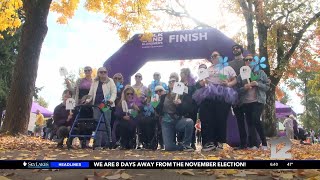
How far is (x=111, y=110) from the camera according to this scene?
6512mm

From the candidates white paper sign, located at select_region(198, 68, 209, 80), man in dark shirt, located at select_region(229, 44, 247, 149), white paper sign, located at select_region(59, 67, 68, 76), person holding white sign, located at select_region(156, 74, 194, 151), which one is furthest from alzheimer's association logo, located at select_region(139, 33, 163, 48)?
white paper sign, located at select_region(59, 67, 68, 76)

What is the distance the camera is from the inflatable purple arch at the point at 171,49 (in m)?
7.29

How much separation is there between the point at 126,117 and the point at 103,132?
58 centimetres

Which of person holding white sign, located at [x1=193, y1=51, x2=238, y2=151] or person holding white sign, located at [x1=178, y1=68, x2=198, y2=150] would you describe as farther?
person holding white sign, located at [x1=178, y1=68, x2=198, y2=150]

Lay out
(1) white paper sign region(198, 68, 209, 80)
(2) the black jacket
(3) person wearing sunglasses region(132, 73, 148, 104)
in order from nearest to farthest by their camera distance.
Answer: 1. (1) white paper sign region(198, 68, 209, 80)
2. (2) the black jacket
3. (3) person wearing sunglasses region(132, 73, 148, 104)

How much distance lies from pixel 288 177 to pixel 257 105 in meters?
2.54

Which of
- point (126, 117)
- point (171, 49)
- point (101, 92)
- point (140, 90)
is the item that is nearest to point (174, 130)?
point (126, 117)

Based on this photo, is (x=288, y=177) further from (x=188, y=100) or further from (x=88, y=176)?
(x=188, y=100)

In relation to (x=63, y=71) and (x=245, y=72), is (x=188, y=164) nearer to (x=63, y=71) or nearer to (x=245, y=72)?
(x=245, y=72)

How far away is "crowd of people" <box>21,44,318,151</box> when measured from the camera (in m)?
5.24

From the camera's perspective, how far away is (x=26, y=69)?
7125mm

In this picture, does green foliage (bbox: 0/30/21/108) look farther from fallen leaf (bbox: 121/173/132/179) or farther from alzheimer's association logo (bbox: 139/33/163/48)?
fallen leaf (bbox: 121/173/132/179)

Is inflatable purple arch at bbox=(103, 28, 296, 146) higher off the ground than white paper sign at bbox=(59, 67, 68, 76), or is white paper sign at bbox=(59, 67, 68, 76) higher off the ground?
inflatable purple arch at bbox=(103, 28, 296, 146)

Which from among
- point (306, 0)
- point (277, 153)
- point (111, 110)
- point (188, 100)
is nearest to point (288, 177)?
point (277, 153)
